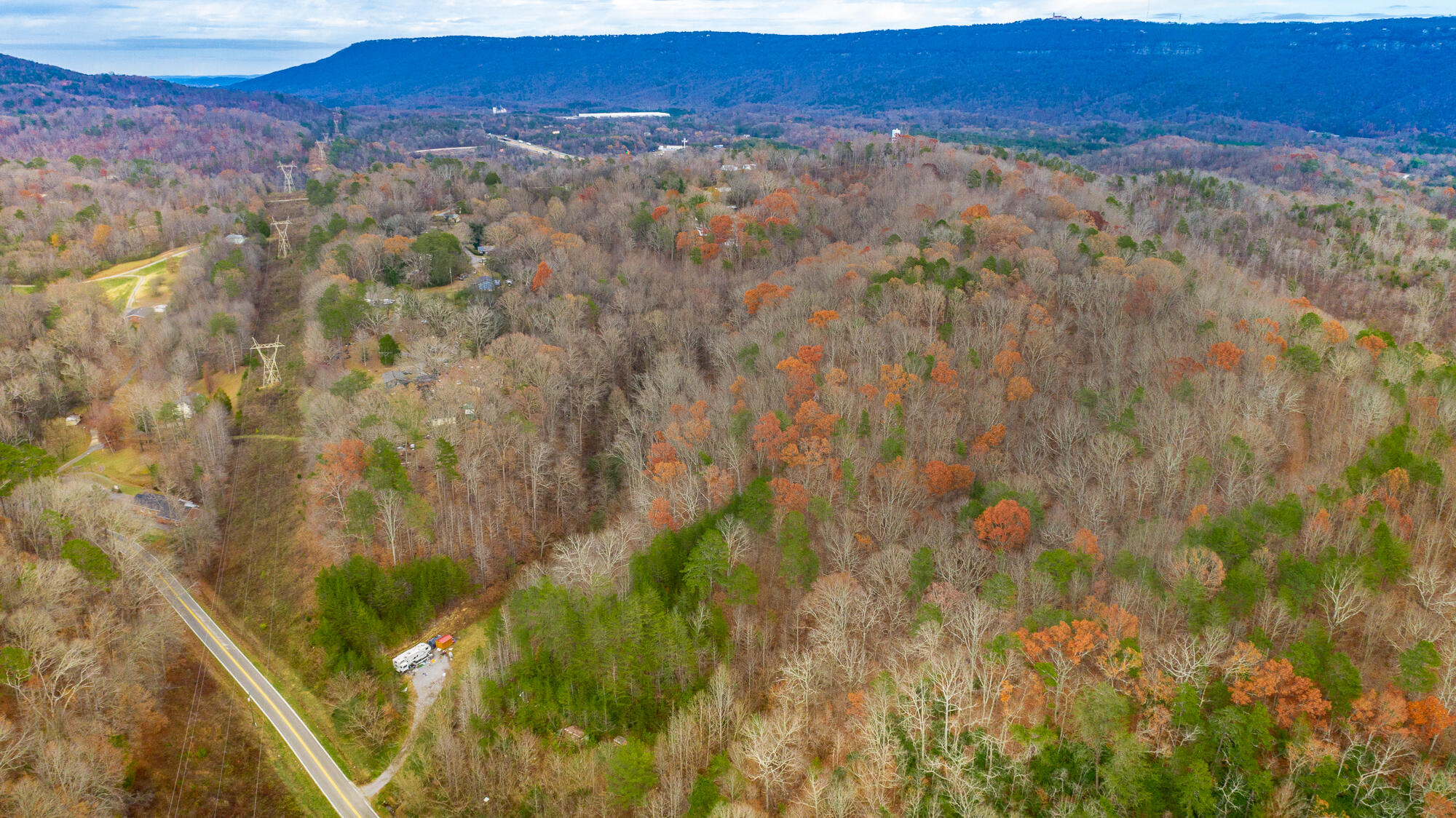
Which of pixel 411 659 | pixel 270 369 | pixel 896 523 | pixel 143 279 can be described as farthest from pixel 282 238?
pixel 896 523

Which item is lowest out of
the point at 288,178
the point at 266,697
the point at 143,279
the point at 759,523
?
the point at 266,697

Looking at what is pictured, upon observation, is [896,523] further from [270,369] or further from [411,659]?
[270,369]

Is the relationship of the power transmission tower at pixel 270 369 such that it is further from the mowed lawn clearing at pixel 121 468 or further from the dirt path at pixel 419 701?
the dirt path at pixel 419 701

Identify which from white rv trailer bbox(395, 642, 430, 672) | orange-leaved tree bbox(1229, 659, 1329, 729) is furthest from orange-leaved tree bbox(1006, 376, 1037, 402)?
white rv trailer bbox(395, 642, 430, 672)

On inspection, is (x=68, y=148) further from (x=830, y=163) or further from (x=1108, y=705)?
(x=1108, y=705)

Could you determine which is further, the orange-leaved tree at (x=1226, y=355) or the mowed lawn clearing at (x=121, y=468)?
the mowed lawn clearing at (x=121, y=468)

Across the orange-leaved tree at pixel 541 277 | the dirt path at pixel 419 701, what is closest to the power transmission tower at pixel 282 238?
the orange-leaved tree at pixel 541 277

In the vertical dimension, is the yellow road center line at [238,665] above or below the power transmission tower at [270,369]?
below
